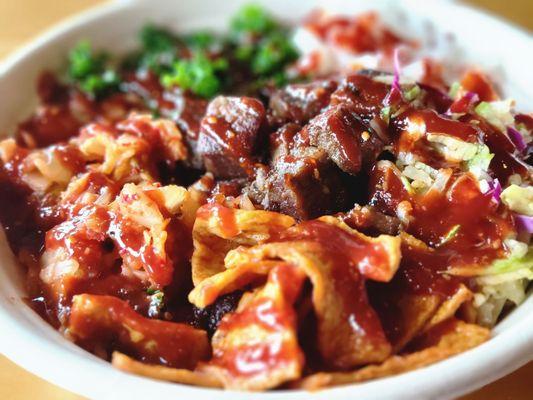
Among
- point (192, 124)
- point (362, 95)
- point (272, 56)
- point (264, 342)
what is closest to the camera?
point (264, 342)

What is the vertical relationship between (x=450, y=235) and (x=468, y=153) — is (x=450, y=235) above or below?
below

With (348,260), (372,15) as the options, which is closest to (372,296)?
(348,260)

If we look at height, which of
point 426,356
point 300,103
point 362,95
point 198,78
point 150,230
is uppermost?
point 362,95

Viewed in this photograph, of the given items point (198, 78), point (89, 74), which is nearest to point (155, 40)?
point (89, 74)

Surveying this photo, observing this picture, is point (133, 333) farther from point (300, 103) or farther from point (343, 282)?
point (300, 103)

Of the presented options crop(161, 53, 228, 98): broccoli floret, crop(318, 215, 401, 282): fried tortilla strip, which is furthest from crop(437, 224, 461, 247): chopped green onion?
crop(161, 53, 228, 98): broccoli floret

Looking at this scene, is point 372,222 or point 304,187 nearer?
point 372,222

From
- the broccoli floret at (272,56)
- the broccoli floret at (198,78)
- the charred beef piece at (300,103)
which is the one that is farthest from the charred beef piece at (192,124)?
the broccoli floret at (272,56)
